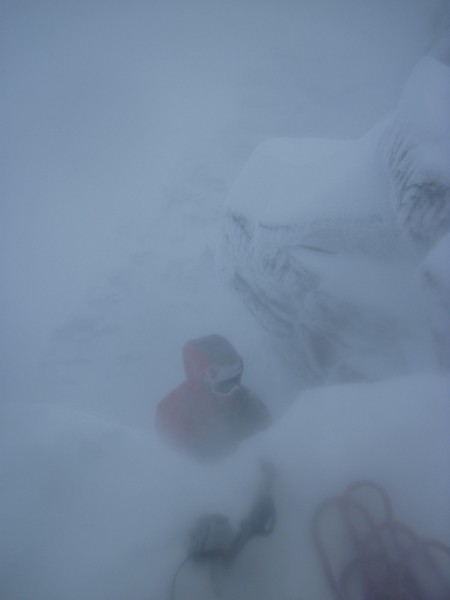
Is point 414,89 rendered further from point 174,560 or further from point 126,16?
point 126,16

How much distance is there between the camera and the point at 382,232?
1.98 metres

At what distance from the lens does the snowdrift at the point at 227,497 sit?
143cm

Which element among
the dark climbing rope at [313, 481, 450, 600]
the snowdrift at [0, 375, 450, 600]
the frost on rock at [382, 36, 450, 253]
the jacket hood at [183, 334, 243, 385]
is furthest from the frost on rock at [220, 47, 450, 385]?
the dark climbing rope at [313, 481, 450, 600]

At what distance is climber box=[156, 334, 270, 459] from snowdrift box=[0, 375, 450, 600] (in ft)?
2.02

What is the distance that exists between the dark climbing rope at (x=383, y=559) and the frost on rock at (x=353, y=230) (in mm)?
950

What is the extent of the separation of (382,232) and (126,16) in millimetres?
11726

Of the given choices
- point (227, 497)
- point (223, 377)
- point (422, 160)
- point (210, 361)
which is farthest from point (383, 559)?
point (422, 160)

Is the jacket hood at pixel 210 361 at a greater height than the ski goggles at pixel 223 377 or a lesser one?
greater

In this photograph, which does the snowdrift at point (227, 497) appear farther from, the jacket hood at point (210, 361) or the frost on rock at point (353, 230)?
the jacket hood at point (210, 361)

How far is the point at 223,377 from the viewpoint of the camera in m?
2.62

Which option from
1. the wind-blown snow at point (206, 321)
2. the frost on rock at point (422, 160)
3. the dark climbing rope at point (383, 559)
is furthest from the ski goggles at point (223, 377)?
the frost on rock at point (422, 160)

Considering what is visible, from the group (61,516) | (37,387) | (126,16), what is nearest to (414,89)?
(61,516)

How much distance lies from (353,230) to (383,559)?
1731 mm

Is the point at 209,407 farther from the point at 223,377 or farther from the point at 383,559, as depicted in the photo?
the point at 383,559
